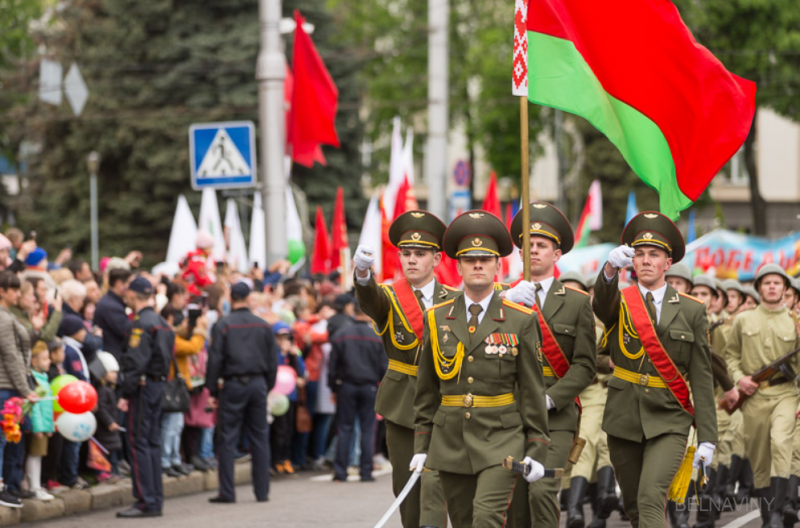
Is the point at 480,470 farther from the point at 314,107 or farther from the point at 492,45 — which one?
the point at 492,45

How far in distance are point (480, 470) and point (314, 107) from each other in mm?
12694

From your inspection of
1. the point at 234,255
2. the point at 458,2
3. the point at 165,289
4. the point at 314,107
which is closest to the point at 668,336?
the point at 165,289

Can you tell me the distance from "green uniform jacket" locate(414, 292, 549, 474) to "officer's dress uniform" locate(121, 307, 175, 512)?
5.20 meters

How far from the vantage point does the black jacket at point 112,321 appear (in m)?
13.4

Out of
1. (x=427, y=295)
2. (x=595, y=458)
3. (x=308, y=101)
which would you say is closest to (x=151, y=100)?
(x=308, y=101)

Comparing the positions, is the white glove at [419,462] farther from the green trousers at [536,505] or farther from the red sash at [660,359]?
the red sash at [660,359]

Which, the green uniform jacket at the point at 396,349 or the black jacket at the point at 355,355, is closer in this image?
the green uniform jacket at the point at 396,349

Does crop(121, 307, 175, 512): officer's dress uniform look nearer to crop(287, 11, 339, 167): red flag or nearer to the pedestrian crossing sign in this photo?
the pedestrian crossing sign

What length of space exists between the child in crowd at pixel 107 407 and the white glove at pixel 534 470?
6500mm

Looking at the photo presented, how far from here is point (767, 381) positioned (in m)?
11.8

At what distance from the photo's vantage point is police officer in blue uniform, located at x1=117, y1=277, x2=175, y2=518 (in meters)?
12.3

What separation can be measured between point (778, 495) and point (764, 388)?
920mm

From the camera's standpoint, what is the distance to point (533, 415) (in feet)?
24.4

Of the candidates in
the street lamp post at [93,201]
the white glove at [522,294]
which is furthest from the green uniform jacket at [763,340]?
the street lamp post at [93,201]
